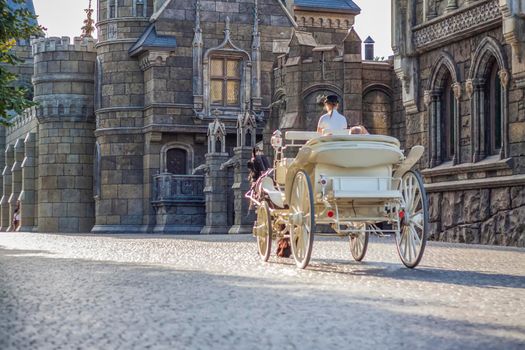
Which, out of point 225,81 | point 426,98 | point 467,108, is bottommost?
point 467,108

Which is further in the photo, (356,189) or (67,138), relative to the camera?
(67,138)

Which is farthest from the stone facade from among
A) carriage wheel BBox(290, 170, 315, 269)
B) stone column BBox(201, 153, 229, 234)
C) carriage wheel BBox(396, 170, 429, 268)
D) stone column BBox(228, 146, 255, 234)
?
stone column BBox(201, 153, 229, 234)

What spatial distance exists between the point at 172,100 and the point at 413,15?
53.4 ft

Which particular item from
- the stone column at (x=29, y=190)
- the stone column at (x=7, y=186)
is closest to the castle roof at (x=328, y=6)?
the stone column at (x=29, y=190)

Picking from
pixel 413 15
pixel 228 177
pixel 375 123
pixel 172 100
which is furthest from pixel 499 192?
pixel 172 100

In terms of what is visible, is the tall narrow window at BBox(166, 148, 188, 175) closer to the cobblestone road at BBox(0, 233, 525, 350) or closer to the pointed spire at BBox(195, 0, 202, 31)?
the pointed spire at BBox(195, 0, 202, 31)

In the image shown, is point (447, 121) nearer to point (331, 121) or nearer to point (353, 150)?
point (331, 121)

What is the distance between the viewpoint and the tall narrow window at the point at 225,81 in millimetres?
40656

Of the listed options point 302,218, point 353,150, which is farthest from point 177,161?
point 353,150

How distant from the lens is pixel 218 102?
4053 centimetres

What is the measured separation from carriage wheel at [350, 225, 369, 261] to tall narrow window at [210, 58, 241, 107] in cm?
2666

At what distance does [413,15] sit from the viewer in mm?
24859

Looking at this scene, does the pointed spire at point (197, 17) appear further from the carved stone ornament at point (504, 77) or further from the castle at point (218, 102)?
the carved stone ornament at point (504, 77)

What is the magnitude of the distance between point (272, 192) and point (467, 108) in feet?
31.1
